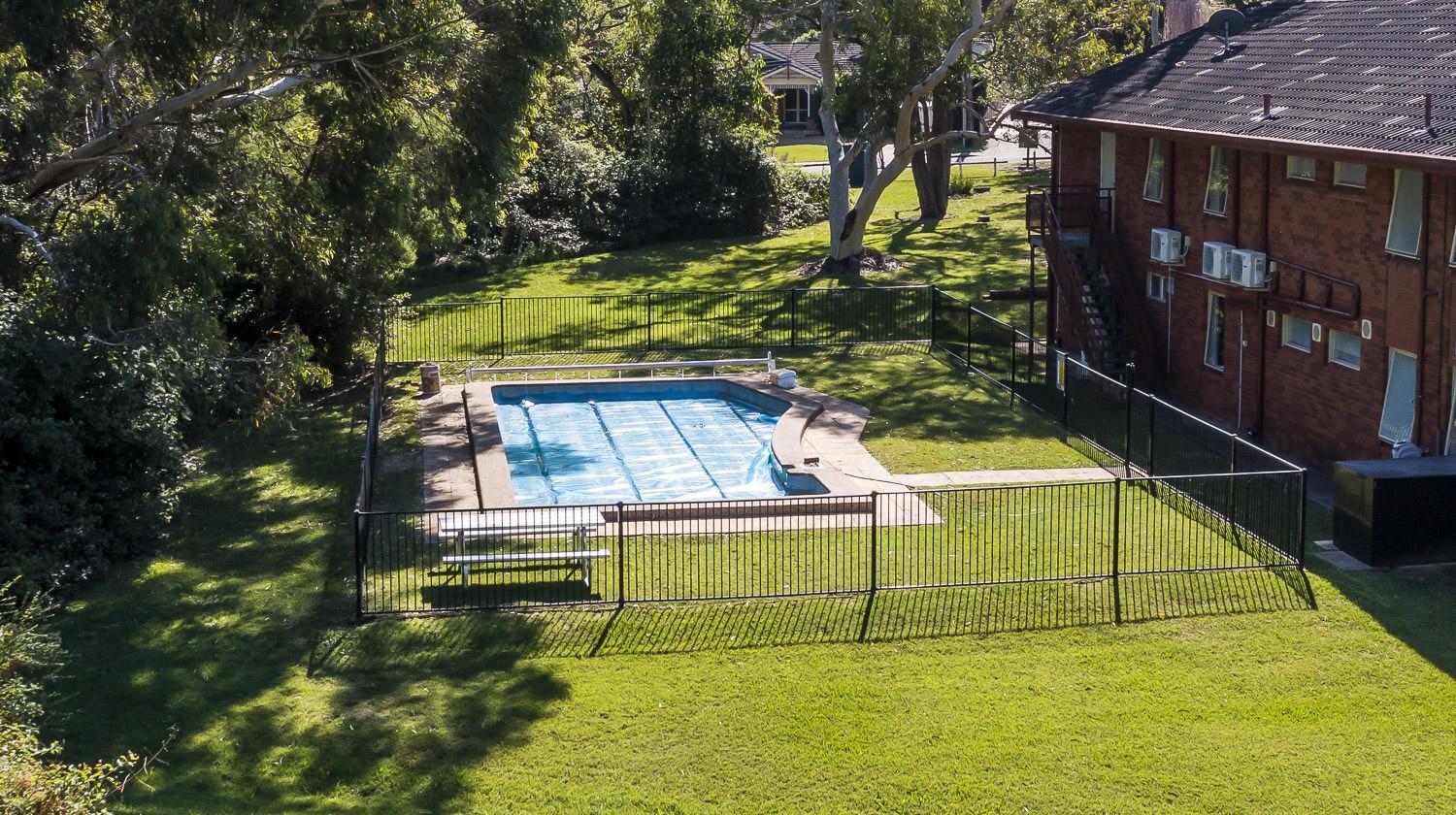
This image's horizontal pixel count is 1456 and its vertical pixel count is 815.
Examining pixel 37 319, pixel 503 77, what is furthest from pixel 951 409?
pixel 37 319

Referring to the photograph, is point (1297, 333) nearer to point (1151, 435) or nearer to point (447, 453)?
point (1151, 435)

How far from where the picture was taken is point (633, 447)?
24844mm

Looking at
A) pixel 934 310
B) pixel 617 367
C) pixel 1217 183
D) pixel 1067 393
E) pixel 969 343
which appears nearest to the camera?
pixel 1067 393

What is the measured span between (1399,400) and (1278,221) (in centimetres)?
374

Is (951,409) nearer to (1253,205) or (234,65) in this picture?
(1253,205)

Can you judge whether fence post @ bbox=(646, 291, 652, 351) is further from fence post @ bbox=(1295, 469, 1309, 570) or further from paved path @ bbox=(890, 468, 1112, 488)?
fence post @ bbox=(1295, 469, 1309, 570)

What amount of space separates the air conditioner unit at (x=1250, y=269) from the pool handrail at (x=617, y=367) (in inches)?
330

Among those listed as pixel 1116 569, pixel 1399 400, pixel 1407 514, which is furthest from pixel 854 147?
pixel 1116 569

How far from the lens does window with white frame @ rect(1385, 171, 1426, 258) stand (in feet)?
64.2

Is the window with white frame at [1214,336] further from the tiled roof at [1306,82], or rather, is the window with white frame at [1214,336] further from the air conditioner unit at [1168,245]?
the tiled roof at [1306,82]

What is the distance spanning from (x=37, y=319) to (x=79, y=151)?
398 cm

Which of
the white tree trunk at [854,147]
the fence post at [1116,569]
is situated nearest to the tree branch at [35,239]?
the fence post at [1116,569]

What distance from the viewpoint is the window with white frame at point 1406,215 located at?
770 inches

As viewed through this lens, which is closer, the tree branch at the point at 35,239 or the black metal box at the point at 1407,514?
the black metal box at the point at 1407,514
